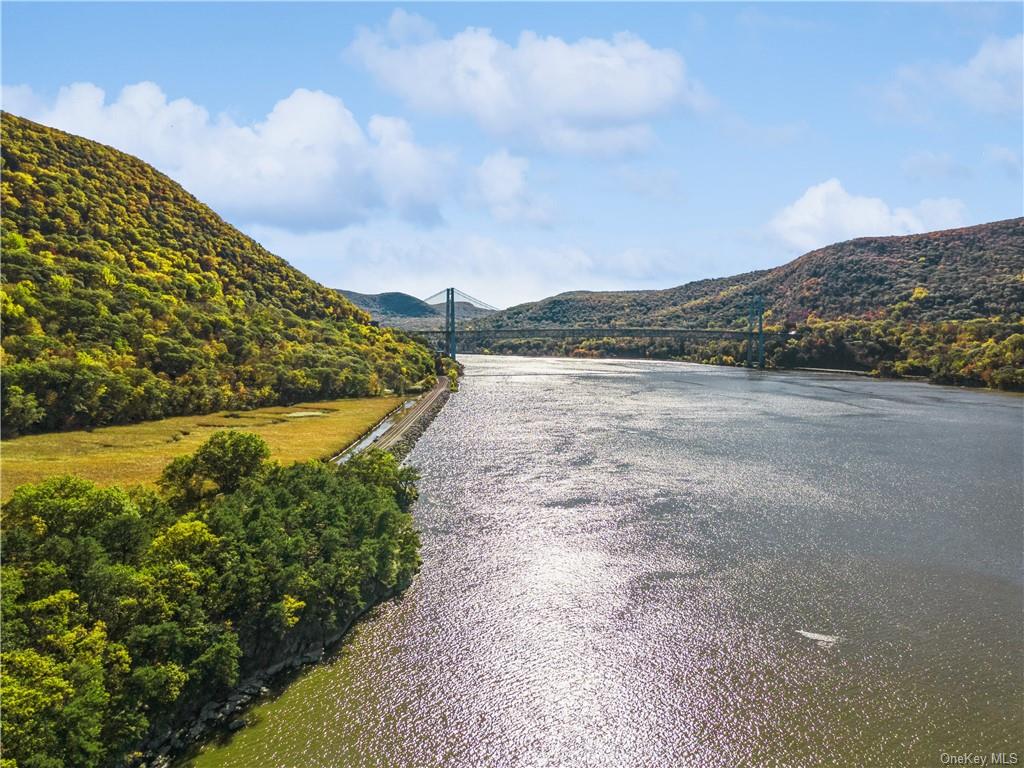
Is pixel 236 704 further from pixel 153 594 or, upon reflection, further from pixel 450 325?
pixel 450 325

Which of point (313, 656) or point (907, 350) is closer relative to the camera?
point (313, 656)

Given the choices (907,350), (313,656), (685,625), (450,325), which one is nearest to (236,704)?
(313,656)

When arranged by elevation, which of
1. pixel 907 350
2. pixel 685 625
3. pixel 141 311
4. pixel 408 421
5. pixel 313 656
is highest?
pixel 141 311

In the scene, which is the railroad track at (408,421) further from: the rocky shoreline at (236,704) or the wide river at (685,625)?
the rocky shoreline at (236,704)

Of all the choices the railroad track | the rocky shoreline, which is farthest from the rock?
the railroad track

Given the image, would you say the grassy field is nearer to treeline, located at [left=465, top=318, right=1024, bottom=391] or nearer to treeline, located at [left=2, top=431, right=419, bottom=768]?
treeline, located at [left=2, top=431, right=419, bottom=768]

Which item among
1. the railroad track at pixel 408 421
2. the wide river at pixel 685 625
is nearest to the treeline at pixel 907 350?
the wide river at pixel 685 625

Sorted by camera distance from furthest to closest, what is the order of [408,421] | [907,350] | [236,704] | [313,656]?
[907,350]
[408,421]
[313,656]
[236,704]

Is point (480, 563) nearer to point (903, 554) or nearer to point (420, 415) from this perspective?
point (903, 554)
